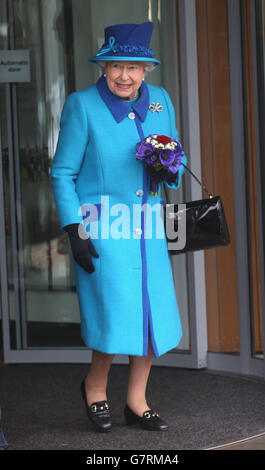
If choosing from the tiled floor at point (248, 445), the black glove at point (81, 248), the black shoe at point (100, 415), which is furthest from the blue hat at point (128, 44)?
the tiled floor at point (248, 445)

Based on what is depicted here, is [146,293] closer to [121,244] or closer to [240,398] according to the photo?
[121,244]

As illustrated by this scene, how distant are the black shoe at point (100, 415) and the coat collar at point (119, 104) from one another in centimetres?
112

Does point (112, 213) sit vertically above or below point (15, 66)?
below

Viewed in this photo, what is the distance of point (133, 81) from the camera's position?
334 cm

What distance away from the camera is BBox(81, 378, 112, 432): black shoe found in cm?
347

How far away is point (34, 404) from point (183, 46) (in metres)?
1.97

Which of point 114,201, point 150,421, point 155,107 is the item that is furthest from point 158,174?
point 150,421

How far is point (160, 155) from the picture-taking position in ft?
10.5

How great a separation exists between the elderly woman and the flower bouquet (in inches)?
3.6

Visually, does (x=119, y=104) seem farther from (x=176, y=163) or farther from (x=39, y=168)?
(x=39, y=168)

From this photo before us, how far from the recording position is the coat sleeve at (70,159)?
130 inches

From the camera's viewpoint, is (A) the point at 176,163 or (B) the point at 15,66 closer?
(A) the point at 176,163

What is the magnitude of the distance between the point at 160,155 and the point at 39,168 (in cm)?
201
